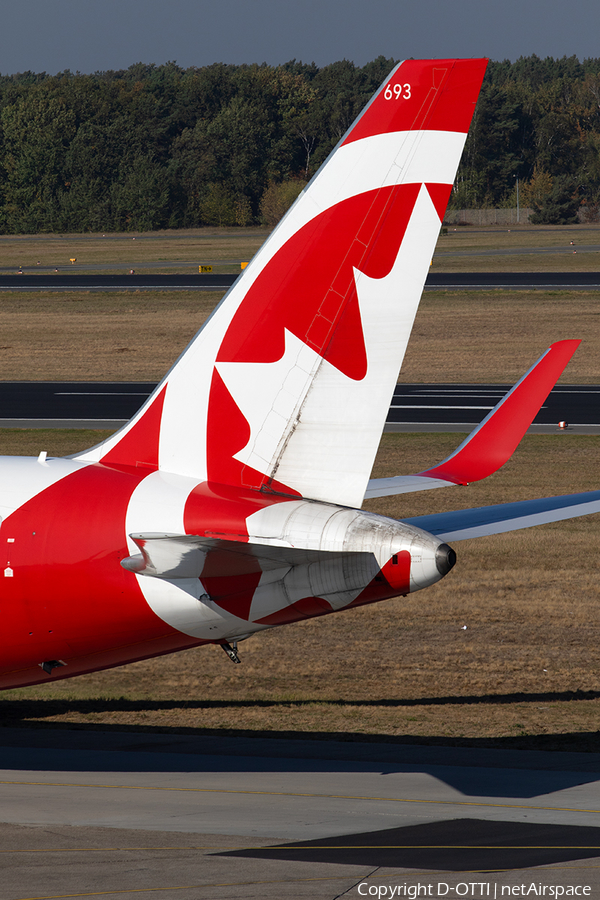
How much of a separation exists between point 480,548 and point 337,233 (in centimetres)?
1684

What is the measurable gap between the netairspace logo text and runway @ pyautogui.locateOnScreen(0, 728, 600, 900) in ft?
0.15

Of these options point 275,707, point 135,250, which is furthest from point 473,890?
point 135,250

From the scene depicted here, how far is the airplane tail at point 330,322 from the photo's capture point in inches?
469

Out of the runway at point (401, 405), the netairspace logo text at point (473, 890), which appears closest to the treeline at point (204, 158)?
the runway at point (401, 405)

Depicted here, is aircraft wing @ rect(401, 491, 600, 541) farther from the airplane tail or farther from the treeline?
the treeline

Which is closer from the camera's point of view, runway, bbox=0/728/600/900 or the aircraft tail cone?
the aircraft tail cone

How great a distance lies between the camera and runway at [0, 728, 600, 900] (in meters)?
11.1

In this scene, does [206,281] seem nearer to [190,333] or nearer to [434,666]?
[190,333]

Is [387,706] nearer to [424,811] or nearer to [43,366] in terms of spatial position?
[424,811]

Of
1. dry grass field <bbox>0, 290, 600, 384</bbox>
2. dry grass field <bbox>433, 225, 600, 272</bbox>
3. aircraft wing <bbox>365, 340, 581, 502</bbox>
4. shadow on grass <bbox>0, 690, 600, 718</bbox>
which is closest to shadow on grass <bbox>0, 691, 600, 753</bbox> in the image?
shadow on grass <bbox>0, 690, 600, 718</bbox>

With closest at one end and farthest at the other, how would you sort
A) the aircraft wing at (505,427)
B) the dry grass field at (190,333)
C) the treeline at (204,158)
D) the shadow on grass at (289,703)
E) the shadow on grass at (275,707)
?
the aircraft wing at (505,427) < the shadow on grass at (275,707) < the shadow on grass at (289,703) < the dry grass field at (190,333) < the treeline at (204,158)

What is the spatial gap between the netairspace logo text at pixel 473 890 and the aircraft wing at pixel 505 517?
3.99m

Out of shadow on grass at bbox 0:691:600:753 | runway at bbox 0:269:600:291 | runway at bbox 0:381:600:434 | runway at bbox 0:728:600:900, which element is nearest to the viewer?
runway at bbox 0:728:600:900

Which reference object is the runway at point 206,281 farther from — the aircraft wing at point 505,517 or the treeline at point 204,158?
the aircraft wing at point 505,517
